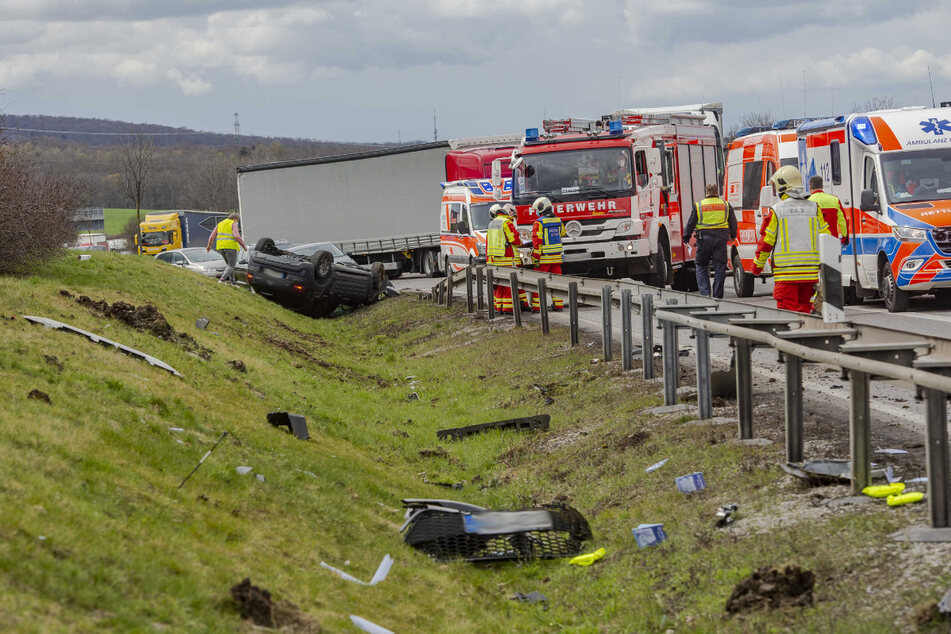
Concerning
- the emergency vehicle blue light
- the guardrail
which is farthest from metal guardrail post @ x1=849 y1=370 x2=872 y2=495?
the emergency vehicle blue light

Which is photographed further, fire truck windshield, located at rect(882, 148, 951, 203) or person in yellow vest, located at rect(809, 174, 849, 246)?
fire truck windshield, located at rect(882, 148, 951, 203)

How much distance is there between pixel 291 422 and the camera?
33.6 ft

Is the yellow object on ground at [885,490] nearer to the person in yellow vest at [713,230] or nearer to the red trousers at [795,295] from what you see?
the red trousers at [795,295]

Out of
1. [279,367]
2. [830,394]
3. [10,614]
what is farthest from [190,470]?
[279,367]

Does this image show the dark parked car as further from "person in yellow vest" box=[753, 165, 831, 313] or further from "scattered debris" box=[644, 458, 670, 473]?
"scattered debris" box=[644, 458, 670, 473]

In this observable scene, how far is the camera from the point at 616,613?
6.14 m

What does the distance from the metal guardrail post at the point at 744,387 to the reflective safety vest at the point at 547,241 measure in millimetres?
11742

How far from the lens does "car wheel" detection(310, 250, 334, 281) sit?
26625 millimetres

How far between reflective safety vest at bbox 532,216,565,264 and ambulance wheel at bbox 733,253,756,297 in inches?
166

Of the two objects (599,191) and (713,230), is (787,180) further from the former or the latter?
(599,191)

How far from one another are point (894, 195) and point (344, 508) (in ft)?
39.6

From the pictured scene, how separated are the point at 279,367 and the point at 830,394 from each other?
26.7ft

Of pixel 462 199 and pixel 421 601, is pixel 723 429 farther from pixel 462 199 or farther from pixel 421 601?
pixel 462 199

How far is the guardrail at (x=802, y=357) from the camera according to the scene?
5402 millimetres
